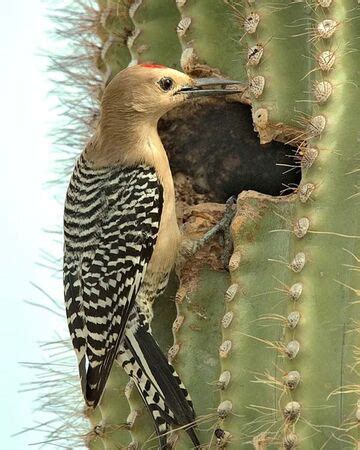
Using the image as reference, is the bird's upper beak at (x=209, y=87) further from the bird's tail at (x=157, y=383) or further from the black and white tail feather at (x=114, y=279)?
the bird's tail at (x=157, y=383)

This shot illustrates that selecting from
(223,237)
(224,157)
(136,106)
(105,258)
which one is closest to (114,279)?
(105,258)

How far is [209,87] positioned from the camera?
9.56 ft

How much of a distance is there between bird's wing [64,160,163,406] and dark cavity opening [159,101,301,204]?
0.12 m

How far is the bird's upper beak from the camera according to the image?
286 centimetres

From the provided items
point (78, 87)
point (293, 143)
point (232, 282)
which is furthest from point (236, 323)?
point (78, 87)

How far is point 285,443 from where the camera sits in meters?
2.20

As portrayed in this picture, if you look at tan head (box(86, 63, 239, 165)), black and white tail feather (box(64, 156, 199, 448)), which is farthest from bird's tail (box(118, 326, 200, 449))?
tan head (box(86, 63, 239, 165))

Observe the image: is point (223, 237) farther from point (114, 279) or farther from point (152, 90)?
point (152, 90)

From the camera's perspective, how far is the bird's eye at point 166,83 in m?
3.04

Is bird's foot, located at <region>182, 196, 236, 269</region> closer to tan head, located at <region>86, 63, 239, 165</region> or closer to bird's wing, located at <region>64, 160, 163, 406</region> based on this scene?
bird's wing, located at <region>64, 160, 163, 406</region>

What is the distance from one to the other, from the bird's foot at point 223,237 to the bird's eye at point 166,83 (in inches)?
15.7

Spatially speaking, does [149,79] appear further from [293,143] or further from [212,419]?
[212,419]

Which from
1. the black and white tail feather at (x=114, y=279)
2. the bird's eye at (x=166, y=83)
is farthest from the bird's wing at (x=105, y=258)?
the bird's eye at (x=166, y=83)

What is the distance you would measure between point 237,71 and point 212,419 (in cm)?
97
